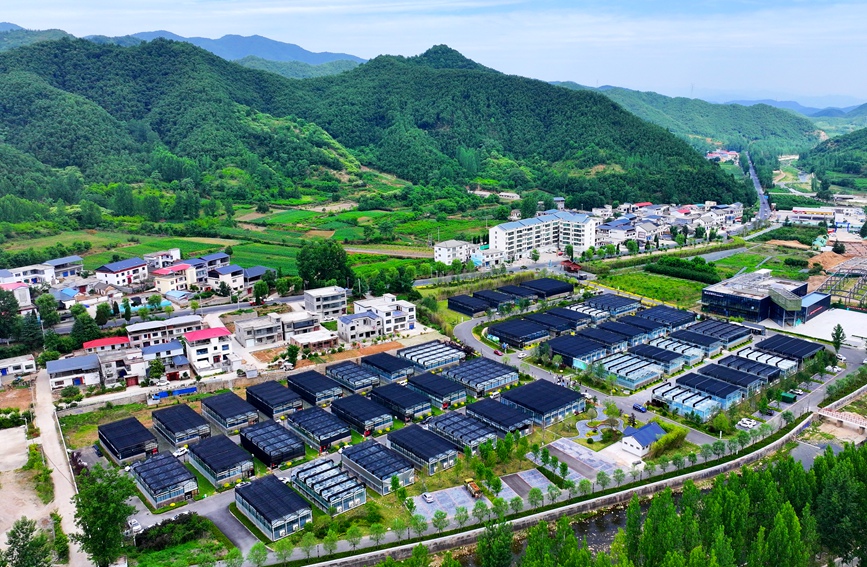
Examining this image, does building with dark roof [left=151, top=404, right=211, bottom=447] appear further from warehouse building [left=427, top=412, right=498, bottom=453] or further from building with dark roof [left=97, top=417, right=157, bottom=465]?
warehouse building [left=427, top=412, right=498, bottom=453]

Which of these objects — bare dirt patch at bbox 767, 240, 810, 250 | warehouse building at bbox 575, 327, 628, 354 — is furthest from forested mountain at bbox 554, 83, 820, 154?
warehouse building at bbox 575, 327, 628, 354

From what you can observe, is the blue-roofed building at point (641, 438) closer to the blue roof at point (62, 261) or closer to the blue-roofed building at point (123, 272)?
the blue-roofed building at point (123, 272)

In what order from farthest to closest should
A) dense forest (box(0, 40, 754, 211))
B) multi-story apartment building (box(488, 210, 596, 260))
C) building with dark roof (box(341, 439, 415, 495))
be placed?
1. dense forest (box(0, 40, 754, 211))
2. multi-story apartment building (box(488, 210, 596, 260))
3. building with dark roof (box(341, 439, 415, 495))

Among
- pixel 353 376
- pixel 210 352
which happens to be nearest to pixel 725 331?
pixel 353 376

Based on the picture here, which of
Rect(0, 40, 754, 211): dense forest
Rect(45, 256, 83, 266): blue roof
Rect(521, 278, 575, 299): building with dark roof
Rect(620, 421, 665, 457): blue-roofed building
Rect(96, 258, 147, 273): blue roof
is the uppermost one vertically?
Rect(0, 40, 754, 211): dense forest

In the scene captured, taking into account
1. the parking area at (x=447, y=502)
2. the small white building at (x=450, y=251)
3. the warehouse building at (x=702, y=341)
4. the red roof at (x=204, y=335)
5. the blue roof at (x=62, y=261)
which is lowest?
the parking area at (x=447, y=502)

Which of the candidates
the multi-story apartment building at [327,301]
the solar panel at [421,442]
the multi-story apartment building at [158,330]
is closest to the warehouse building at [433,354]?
the solar panel at [421,442]
